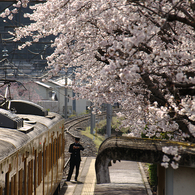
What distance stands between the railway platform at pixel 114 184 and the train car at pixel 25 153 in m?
2.87

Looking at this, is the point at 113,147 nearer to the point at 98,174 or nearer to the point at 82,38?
the point at 98,174

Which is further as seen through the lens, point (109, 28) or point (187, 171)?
point (109, 28)

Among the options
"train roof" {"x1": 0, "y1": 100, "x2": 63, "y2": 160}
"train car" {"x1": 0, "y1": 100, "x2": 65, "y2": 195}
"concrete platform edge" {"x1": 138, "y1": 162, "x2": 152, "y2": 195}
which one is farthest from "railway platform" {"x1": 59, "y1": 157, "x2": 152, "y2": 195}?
"train roof" {"x1": 0, "y1": 100, "x2": 63, "y2": 160}

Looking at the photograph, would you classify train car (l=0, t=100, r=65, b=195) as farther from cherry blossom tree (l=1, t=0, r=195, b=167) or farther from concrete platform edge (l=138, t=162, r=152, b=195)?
concrete platform edge (l=138, t=162, r=152, b=195)

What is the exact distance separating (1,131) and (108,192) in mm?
6306

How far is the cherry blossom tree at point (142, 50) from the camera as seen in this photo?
506 centimetres

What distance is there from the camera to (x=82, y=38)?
321 inches

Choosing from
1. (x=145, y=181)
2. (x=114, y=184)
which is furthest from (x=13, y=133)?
(x=145, y=181)

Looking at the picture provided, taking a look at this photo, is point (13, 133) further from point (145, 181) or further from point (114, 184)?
point (145, 181)

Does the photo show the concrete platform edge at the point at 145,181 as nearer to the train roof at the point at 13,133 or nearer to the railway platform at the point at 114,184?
the railway platform at the point at 114,184

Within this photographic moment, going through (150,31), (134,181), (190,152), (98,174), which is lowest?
(134,181)

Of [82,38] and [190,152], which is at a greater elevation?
[82,38]

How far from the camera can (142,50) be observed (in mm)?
6207

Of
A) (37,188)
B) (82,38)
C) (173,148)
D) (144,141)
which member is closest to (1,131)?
(37,188)
